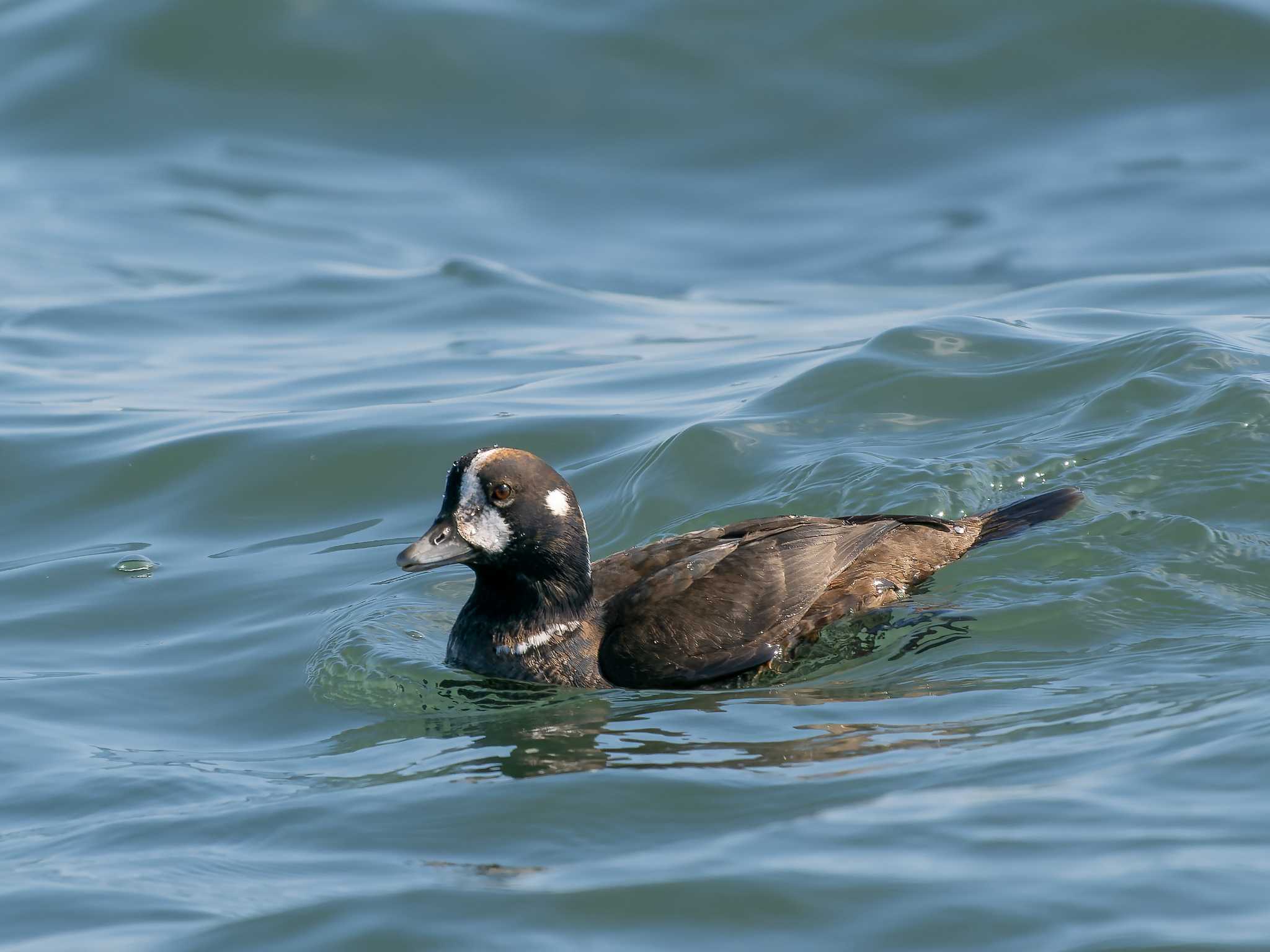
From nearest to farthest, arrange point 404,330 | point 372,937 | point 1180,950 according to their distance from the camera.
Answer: point 1180,950 < point 372,937 < point 404,330

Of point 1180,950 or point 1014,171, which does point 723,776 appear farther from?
point 1014,171

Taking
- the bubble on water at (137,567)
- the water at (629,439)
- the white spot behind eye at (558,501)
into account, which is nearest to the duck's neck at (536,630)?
the water at (629,439)

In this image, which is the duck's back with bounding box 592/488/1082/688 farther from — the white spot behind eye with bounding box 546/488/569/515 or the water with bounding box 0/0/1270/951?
the white spot behind eye with bounding box 546/488/569/515

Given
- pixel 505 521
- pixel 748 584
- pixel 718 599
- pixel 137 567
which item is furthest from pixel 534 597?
pixel 137 567

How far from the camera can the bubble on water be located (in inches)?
359

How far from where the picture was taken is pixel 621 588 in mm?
7590

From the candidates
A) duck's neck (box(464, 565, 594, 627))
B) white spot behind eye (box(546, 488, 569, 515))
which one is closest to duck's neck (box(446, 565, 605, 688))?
duck's neck (box(464, 565, 594, 627))

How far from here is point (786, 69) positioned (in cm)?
1579

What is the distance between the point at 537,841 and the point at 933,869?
133 cm

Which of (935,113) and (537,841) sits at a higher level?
(935,113)

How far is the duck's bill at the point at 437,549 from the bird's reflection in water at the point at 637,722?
619 mm

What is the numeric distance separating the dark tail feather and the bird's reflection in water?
0.66 meters

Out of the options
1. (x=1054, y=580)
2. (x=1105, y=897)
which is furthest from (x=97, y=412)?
(x=1105, y=897)

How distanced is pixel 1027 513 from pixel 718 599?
1753mm
